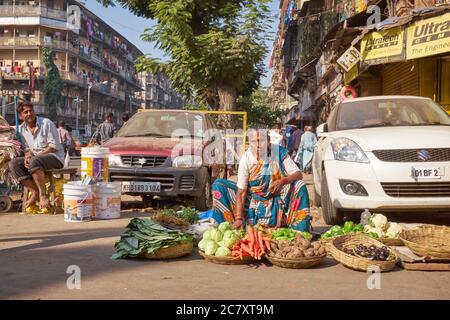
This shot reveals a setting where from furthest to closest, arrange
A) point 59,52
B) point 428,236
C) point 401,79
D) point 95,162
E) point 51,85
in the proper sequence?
point 59,52 < point 51,85 < point 401,79 < point 95,162 < point 428,236

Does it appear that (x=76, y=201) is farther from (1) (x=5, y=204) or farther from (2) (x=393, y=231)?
(2) (x=393, y=231)

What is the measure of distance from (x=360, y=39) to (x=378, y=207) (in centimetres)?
689

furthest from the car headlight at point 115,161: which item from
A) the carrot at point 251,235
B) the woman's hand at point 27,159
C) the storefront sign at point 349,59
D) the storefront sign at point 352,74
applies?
the storefront sign at point 352,74

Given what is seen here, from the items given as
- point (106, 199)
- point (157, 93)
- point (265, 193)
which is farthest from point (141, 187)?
point (157, 93)

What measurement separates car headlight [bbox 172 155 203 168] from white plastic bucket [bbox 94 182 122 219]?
946mm

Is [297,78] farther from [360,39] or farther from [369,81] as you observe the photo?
[360,39]

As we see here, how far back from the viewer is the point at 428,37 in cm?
892

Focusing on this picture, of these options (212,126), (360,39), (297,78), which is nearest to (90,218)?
(212,126)

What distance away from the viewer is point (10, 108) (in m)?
53.3

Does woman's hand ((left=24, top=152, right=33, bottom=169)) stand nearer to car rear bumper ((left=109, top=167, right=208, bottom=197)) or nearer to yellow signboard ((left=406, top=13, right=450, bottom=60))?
car rear bumper ((left=109, top=167, right=208, bottom=197))

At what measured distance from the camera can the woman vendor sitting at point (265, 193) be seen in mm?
5418

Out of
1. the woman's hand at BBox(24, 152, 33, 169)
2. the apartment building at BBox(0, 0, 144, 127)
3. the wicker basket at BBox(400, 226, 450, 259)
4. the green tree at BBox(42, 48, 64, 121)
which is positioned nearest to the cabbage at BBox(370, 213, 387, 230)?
the wicker basket at BBox(400, 226, 450, 259)

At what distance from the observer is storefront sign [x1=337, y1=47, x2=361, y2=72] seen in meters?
12.1

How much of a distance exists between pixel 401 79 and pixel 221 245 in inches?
390
